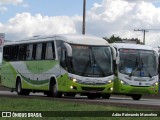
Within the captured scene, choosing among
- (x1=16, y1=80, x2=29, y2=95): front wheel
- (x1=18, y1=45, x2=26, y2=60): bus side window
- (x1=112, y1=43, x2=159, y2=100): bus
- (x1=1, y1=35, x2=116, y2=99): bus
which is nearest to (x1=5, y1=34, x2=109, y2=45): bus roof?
(x1=1, y1=35, x2=116, y2=99): bus

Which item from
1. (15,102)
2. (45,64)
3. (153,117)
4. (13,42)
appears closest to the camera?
(153,117)

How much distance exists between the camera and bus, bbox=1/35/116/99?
25.9 m

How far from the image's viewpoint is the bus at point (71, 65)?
84.9ft

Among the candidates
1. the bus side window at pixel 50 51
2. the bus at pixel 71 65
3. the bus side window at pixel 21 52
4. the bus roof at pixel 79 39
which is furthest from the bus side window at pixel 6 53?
the bus side window at pixel 50 51

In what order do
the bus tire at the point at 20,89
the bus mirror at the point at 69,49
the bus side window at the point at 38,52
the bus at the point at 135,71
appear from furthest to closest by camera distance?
the bus tire at the point at 20,89 < the bus side window at the point at 38,52 < the bus at the point at 135,71 < the bus mirror at the point at 69,49

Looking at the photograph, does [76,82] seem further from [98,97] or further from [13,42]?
[13,42]

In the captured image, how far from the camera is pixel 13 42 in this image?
33031 millimetres

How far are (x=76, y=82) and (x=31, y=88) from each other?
15.5ft

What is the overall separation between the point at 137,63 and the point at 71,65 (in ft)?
14.3

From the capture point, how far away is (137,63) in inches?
1120

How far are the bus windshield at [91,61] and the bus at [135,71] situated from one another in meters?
1.06

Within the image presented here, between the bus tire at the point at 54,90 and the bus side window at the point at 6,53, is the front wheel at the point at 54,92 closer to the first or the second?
the bus tire at the point at 54,90

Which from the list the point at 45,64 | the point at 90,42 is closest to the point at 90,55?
the point at 90,42

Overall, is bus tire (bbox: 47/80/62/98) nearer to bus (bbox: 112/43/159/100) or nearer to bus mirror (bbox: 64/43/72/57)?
bus mirror (bbox: 64/43/72/57)
